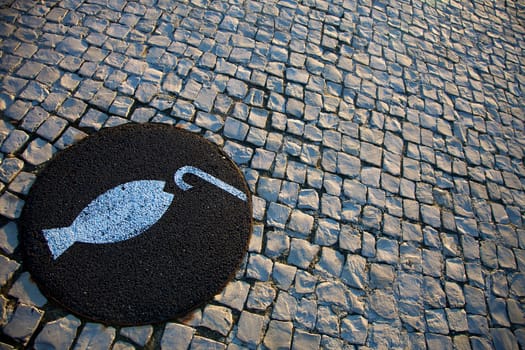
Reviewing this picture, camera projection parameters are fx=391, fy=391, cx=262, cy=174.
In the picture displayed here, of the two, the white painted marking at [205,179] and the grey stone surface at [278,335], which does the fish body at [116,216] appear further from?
the grey stone surface at [278,335]

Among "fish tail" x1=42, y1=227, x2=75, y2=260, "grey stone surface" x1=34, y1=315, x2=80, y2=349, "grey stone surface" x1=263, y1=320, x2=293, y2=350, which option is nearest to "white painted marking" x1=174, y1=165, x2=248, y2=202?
"fish tail" x1=42, y1=227, x2=75, y2=260

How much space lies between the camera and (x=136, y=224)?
12.9 ft

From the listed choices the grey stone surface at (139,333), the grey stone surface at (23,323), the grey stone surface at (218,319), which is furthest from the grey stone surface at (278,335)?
the grey stone surface at (23,323)

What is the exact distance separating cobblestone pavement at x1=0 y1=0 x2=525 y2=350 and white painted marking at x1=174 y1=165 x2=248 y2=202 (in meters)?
0.23

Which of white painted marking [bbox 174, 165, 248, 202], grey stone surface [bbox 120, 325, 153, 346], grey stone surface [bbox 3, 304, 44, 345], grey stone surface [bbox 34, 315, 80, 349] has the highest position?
white painted marking [bbox 174, 165, 248, 202]

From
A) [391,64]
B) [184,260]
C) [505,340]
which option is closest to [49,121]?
[184,260]

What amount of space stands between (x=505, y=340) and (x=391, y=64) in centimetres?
394

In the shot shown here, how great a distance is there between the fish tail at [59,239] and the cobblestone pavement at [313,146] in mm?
287

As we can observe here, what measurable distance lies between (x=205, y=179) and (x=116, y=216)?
99 centimetres

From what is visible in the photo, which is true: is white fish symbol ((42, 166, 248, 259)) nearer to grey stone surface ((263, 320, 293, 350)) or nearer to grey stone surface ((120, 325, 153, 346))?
grey stone surface ((120, 325, 153, 346))

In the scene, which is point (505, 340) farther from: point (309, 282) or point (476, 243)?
point (309, 282)

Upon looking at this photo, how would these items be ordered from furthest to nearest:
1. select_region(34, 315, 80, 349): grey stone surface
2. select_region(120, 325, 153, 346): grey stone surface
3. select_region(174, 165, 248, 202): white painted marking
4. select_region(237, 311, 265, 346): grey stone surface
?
1. select_region(174, 165, 248, 202): white painted marking
2. select_region(237, 311, 265, 346): grey stone surface
3. select_region(120, 325, 153, 346): grey stone surface
4. select_region(34, 315, 80, 349): grey stone surface

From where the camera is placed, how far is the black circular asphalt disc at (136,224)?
3.56 meters

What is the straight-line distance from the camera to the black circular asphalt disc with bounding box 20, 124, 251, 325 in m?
3.56
